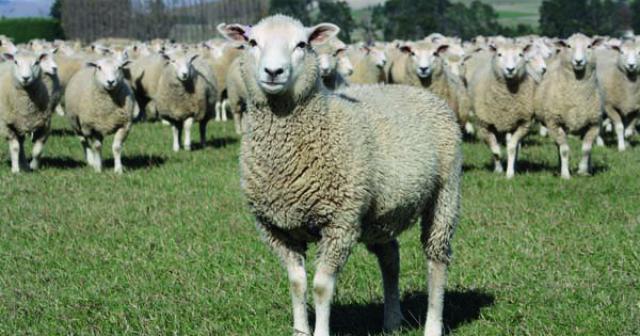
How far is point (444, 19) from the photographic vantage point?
68312mm

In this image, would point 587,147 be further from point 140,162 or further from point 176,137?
point 176,137

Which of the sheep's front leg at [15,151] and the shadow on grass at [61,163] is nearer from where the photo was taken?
the sheep's front leg at [15,151]

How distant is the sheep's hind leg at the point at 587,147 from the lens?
398 inches

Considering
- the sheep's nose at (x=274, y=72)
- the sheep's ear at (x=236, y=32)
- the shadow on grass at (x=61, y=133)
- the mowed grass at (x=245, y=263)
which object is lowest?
the shadow on grass at (x=61, y=133)

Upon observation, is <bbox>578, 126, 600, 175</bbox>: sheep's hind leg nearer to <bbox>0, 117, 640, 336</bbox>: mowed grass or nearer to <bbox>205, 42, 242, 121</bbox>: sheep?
<bbox>0, 117, 640, 336</bbox>: mowed grass

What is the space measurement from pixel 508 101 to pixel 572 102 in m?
0.70

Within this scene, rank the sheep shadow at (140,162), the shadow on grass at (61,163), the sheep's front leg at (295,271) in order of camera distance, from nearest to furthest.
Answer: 1. the sheep's front leg at (295,271)
2. the sheep shadow at (140,162)
3. the shadow on grass at (61,163)

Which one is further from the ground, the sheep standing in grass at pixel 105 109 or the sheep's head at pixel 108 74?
the sheep's head at pixel 108 74

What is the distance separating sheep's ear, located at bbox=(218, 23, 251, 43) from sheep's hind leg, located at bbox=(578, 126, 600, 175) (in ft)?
21.2

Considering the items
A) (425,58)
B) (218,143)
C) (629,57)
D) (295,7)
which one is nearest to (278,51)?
(425,58)

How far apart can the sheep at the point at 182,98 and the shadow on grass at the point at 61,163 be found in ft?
5.05

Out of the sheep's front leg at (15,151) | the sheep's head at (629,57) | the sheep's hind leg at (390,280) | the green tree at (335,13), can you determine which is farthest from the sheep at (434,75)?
the green tree at (335,13)

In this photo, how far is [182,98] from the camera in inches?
522

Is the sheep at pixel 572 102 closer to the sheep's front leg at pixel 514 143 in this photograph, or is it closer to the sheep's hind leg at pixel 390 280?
the sheep's front leg at pixel 514 143
